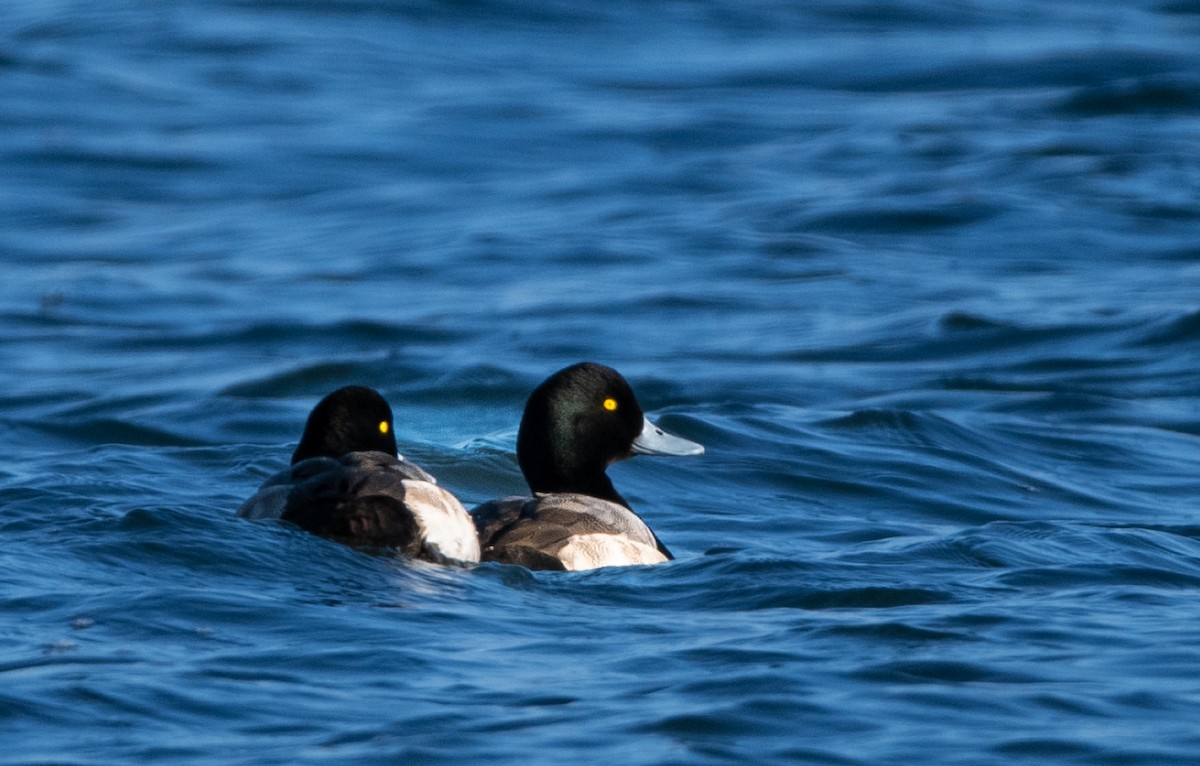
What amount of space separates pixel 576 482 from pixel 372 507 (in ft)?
5.06

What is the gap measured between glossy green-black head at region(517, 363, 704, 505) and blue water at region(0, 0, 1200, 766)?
730 mm

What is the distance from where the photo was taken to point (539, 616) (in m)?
7.30

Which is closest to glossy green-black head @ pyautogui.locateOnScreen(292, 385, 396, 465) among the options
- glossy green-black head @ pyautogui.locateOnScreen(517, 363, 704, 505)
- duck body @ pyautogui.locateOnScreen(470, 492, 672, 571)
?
duck body @ pyautogui.locateOnScreen(470, 492, 672, 571)

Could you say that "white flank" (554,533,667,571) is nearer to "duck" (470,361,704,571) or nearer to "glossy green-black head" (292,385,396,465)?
"duck" (470,361,704,571)

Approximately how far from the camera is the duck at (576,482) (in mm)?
8023

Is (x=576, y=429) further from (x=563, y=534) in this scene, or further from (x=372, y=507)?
(x=372, y=507)

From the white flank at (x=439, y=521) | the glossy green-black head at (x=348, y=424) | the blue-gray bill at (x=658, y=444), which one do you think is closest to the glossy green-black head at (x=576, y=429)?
the blue-gray bill at (x=658, y=444)

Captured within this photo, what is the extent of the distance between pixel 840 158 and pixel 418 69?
23.4 ft

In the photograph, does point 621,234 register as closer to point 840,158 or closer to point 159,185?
point 840,158

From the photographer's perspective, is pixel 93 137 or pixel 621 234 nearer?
pixel 621 234

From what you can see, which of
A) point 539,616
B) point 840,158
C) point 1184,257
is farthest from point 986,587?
point 840,158

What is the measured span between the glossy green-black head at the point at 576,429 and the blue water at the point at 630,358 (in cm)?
73

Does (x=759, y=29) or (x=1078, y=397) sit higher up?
(x=759, y=29)

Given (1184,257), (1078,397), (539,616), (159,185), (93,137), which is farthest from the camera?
(93,137)
